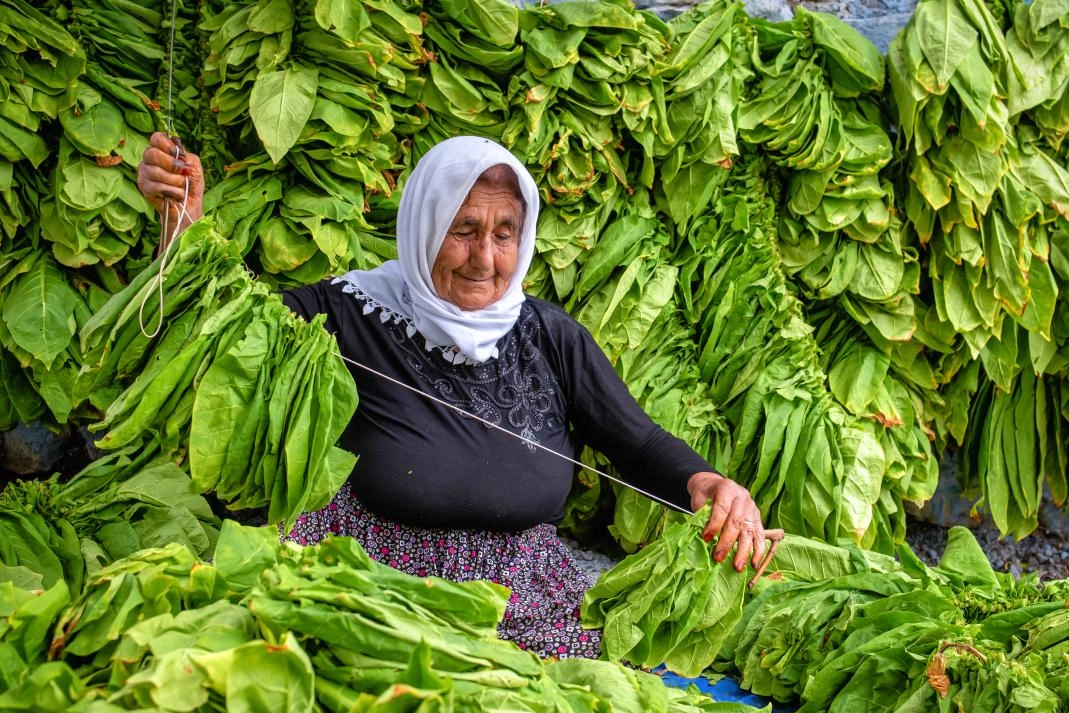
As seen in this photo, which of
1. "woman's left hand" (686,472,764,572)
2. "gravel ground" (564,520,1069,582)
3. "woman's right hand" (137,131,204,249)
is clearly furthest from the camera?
"gravel ground" (564,520,1069,582)

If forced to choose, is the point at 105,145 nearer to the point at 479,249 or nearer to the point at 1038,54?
the point at 479,249

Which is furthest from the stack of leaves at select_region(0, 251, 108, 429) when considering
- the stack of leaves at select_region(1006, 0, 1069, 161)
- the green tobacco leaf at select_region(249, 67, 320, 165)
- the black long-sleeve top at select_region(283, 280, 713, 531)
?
the stack of leaves at select_region(1006, 0, 1069, 161)

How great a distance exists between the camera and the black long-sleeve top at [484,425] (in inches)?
83.0

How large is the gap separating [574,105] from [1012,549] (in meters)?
1.90

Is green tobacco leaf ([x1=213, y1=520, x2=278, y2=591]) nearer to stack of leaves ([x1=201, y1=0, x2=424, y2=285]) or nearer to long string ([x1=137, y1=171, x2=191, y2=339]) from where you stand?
long string ([x1=137, y1=171, x2=191, y2=339])

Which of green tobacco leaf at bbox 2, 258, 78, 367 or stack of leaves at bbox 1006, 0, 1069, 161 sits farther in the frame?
stack of leaves at bbox 1006, 0, 1069, 161

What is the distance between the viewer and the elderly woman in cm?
211

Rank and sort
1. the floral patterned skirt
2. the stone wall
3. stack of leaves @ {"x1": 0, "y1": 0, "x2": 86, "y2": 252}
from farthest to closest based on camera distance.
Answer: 1. the stone wall
2. stack of leaves @ {"x1": 0, "y1": 0, "x2": 86, "y2": 252}
3. the floral patterned skirt

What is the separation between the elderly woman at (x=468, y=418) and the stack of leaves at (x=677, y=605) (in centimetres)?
7

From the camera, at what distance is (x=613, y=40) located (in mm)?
2742

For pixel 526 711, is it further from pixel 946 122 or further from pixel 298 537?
pixel 946 122

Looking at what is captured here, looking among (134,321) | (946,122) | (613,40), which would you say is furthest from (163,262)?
(946,122)

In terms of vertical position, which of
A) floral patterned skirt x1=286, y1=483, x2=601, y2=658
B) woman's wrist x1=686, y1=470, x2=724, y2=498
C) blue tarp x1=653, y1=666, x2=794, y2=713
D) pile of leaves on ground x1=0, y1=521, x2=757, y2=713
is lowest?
blue tarp x1=653, y1=666, x2=794, y2=713

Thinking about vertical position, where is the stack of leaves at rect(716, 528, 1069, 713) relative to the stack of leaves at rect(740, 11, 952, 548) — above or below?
below
